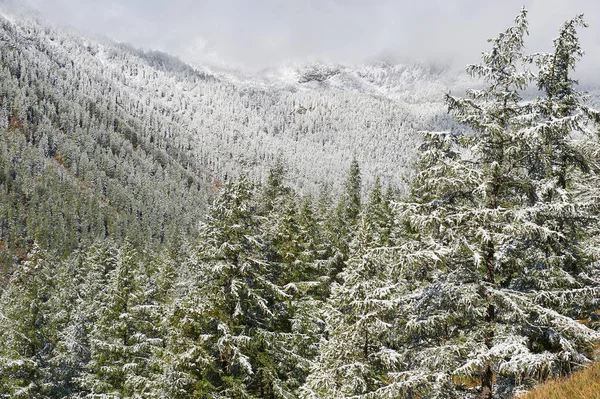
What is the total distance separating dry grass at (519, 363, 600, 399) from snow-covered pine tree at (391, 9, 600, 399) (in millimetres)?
1944

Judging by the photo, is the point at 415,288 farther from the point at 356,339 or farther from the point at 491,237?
the point at 491,237

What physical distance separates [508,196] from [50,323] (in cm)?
3321

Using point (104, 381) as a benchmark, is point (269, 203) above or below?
above

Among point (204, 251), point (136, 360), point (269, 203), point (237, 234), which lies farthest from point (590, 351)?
point (269, 203)

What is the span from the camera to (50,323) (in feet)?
97.5

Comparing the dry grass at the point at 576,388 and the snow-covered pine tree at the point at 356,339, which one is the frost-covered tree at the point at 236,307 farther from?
the dry grass at the point at 576,388

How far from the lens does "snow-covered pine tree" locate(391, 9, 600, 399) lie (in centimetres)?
862

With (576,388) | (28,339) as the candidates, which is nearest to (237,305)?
(576,388)

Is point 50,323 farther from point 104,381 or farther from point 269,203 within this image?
point 269,203

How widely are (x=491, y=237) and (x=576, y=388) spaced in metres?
3.93

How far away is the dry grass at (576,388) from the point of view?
209 inches

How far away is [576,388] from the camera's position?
5.55 meters

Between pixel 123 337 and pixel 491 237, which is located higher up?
pixel 491 237

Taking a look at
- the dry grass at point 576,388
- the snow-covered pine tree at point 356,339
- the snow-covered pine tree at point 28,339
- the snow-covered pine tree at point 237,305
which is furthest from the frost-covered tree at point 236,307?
the snow-covered pine tree at point 28,339
